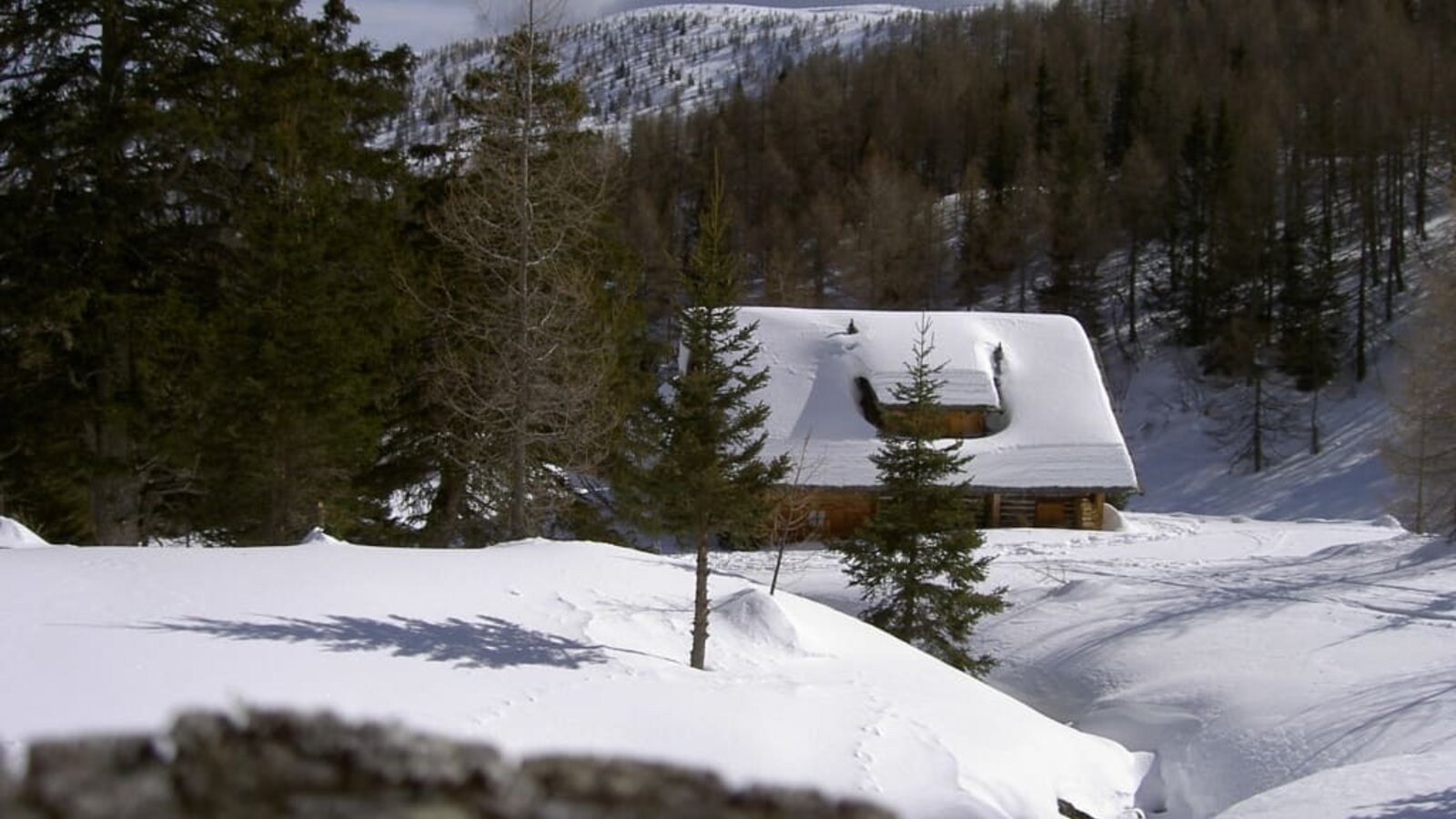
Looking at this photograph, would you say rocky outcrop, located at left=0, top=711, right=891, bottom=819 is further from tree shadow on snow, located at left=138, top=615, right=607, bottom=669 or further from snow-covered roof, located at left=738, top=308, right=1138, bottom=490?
snow-covered roof, located at left=738, top=308, right=1138, bottom=490

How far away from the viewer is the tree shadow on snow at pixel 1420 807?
9984 millimetres

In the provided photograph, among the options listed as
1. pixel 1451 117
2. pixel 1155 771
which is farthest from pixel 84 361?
pixel 1451 117

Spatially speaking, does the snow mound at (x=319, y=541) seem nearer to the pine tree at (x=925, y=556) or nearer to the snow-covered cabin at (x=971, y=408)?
the pine tree at (x=925, y=556)

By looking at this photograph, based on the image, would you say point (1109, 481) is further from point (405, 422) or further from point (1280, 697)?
point (405, 422)

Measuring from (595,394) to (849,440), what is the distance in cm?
1674

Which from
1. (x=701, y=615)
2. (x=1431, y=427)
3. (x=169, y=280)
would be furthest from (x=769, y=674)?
(x=1431, y=427)

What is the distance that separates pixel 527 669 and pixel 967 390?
25.4 meters

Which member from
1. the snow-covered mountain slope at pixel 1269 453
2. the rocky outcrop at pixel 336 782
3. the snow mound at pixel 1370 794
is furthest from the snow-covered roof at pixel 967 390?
the rocky outcrop at pixel 336 782

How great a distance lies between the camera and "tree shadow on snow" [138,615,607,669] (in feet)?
32.6

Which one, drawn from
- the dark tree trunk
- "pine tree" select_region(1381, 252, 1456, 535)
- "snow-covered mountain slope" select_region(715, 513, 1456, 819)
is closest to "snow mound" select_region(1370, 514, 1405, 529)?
"pine tree" select_region(1381, 252, 1456, 535)

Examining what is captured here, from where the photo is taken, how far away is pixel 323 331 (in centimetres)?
1902

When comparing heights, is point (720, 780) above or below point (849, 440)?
above

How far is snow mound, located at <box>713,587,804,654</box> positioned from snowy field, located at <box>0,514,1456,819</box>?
0.04m

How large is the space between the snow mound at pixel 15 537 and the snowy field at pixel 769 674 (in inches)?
2.0
